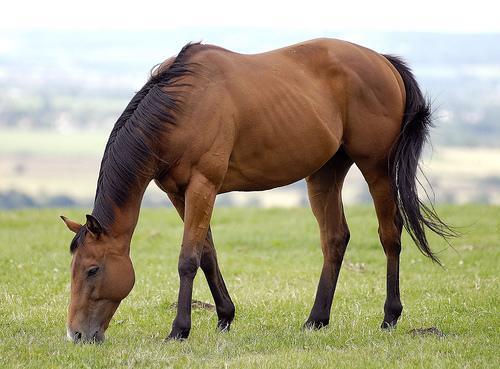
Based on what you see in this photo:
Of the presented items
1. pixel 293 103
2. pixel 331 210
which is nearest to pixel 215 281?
pixel 331 210

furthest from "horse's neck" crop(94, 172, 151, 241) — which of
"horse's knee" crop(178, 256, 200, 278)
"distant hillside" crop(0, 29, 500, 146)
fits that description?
"distant hillside" crop(0, 29, 500, 146)

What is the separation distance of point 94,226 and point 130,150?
0.70 metres

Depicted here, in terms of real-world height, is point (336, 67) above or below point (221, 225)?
above

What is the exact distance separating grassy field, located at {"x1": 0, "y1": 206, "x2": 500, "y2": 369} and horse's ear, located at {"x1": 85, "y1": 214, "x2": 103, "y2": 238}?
3.02 ft

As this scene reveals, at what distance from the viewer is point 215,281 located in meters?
8.23

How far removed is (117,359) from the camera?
21.5 feet

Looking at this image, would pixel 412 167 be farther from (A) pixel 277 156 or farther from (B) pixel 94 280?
(B) pixel 94 280

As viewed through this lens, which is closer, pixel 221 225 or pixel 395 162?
pixel 395 162

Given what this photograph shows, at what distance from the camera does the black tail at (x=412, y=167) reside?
8.58 meters

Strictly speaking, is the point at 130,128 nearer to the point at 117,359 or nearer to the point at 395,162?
the point at 117,359

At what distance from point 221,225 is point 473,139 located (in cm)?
9349

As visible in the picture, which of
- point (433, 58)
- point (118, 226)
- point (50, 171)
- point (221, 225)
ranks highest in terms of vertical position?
point (118, 226)

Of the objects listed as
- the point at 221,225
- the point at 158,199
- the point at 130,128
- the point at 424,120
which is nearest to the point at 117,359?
the point at 130,128

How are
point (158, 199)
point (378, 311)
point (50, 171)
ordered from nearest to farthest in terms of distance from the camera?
point (378, 311) < point (158, 199) < point (50, 171)
